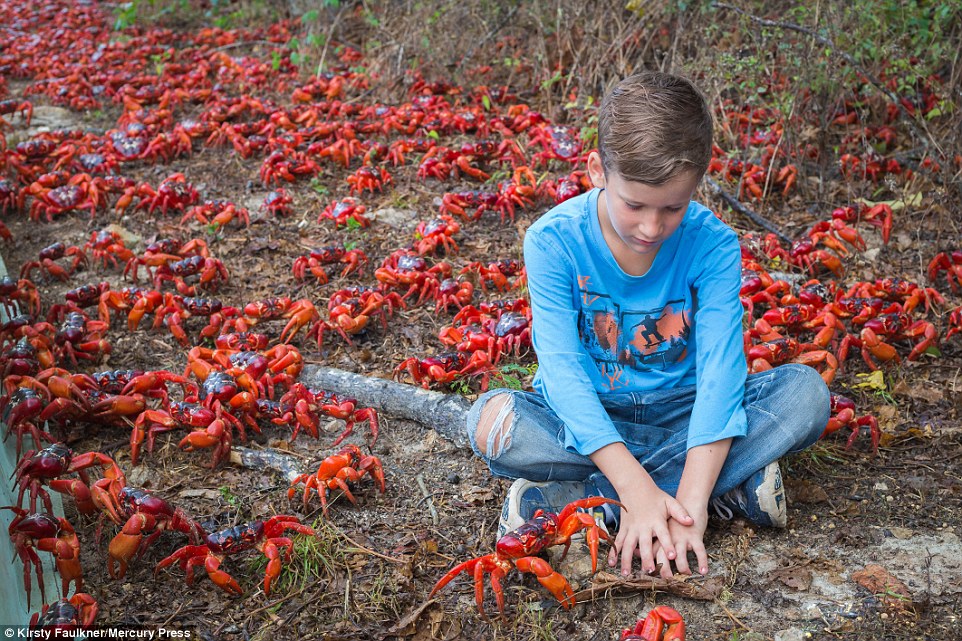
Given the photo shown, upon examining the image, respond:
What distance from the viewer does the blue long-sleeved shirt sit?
2762 mm

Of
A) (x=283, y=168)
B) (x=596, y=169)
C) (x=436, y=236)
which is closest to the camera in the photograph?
(x=596, y=169)

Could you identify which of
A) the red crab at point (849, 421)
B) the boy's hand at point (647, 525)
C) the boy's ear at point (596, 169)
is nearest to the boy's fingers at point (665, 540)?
the boy's hand at point (647, 525)

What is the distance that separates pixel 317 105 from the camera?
298 inches

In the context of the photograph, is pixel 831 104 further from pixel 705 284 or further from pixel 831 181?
pixel 705 284

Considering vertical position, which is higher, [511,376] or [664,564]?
[664,564]

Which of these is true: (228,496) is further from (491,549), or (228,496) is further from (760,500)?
(760,500)

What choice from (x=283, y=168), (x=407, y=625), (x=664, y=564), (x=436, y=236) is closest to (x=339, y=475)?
(x=407, y=625)

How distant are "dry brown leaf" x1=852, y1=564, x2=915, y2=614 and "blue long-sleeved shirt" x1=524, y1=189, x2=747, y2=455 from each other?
0.56 metres

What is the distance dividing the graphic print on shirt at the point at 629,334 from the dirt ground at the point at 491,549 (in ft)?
2.01

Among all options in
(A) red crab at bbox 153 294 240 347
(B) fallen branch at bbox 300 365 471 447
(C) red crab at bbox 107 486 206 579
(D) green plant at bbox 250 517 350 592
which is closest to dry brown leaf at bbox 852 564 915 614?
(B) fallen branch at bbox 300 365 471 447

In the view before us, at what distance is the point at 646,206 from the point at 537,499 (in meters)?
1.07

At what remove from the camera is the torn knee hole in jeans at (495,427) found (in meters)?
2.88

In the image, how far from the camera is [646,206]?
2.54 meters

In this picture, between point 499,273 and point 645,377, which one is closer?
point 645,377
